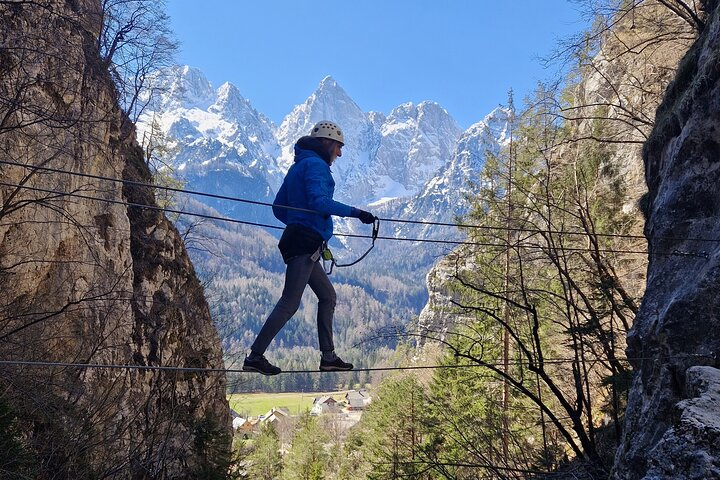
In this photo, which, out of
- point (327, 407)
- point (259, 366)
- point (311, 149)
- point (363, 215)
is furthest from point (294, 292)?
point (327, 407)

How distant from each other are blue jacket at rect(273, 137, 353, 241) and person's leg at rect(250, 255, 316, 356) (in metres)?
0.31

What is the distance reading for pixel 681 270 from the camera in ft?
17.6

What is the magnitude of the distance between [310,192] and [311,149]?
0.54m

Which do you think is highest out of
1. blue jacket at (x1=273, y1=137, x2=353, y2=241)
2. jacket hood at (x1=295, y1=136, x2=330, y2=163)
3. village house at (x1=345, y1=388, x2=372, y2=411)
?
jacket hood at (x1=295, y1=136, x2=330, y2=163)

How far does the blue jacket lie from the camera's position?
451cm

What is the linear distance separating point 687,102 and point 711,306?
101 inches

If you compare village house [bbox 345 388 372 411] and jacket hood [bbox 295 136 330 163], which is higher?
jacket hood [bbox 295 136 330 163]

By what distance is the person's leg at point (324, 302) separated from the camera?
493 cm

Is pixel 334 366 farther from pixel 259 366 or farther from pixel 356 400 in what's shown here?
pixel 356 400

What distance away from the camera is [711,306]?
4.58m

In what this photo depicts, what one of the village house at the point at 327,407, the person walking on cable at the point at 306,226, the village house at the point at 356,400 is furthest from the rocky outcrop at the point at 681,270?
the village house at the point at 356,400

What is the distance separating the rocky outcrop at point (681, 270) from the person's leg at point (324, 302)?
276 centimetres

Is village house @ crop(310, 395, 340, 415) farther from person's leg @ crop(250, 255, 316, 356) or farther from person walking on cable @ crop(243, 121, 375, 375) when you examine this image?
person's leg @ crop(250, 255, 316, 356)

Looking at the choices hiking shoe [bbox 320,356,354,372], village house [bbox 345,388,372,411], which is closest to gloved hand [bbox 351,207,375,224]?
hiking shoe [bbox 320,356,354,372]
